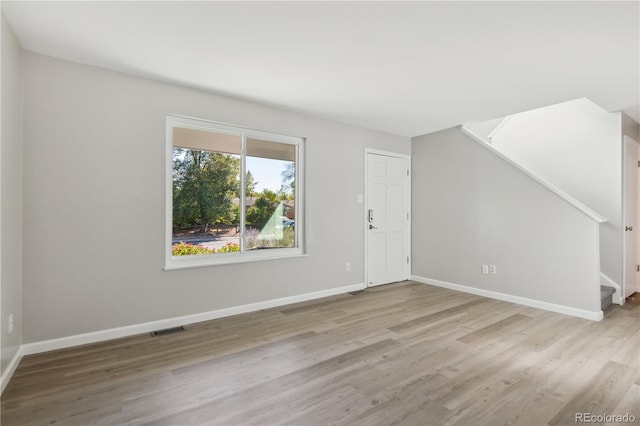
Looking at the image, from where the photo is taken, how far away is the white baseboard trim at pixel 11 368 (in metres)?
2.11

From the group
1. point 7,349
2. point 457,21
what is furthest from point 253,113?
point 7,349

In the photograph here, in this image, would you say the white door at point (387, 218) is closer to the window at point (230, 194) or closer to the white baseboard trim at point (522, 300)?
the white baseboard trim at point (522, 300)

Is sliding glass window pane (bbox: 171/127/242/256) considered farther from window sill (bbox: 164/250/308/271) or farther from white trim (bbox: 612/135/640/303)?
white trim (bbox: 612/135/640/303)

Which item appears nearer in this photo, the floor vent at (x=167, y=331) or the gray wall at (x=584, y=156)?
the floor vent at (x=167, y=331)

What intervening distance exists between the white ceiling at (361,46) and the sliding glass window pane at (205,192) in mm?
587

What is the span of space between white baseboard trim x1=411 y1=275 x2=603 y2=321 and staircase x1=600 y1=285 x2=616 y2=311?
0.33 m

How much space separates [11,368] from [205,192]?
2.05 meters

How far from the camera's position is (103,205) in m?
2.86

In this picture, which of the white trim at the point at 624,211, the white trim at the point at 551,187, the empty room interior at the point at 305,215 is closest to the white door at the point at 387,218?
the empty room interior at the point at 305,215

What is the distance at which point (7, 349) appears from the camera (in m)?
2.21

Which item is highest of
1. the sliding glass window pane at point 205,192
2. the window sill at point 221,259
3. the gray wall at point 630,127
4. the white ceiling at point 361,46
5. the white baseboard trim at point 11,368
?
the white ceiling at point 361,46

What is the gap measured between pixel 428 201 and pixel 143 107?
4163mm

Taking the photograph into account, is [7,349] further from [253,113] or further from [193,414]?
[253,113]

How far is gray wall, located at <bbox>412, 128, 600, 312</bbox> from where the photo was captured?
3.69 metres
